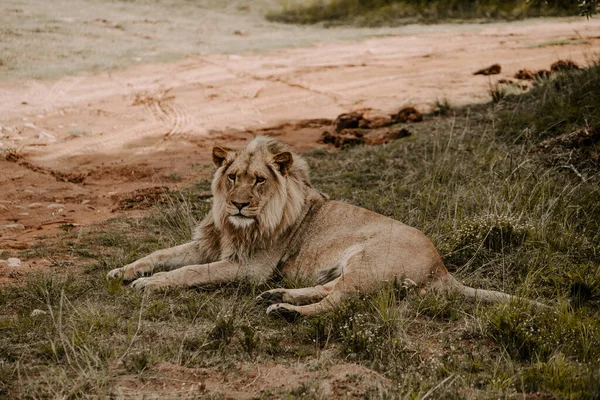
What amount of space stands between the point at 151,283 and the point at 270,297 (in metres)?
0.86

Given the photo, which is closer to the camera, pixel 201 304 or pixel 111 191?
pixel 201 304

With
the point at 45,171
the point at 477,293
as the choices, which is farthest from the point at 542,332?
the point at 45,171

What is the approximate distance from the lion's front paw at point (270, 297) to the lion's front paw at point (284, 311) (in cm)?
18

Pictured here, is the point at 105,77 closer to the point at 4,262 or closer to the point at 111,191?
the point at 111,191

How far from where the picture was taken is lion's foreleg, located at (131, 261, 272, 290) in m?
4.77

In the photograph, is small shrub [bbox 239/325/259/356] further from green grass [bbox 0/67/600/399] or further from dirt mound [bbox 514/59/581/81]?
dirt mound [bbox 514/59/581/81]

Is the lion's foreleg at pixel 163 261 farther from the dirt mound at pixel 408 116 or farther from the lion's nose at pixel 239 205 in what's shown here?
the dirt mound at pixel 408 116

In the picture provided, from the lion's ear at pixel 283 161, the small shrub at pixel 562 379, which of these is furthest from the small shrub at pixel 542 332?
the lion's ear at pixel 283 161

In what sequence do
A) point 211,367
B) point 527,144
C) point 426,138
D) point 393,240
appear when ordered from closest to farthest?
1. point 211,367
2. point 393,240
3. point 527,144
4. point 426,138

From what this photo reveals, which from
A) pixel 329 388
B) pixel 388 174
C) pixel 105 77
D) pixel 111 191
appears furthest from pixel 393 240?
pixel 105 77

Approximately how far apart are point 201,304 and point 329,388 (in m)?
1.34

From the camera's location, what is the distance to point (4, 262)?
5.32 meters

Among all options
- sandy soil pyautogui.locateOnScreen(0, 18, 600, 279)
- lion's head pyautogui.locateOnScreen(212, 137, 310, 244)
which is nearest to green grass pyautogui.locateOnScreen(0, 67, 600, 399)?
lion's head pyautogui.locateOnScreen(212, 137, 310, 244)

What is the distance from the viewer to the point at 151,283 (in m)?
4.73
